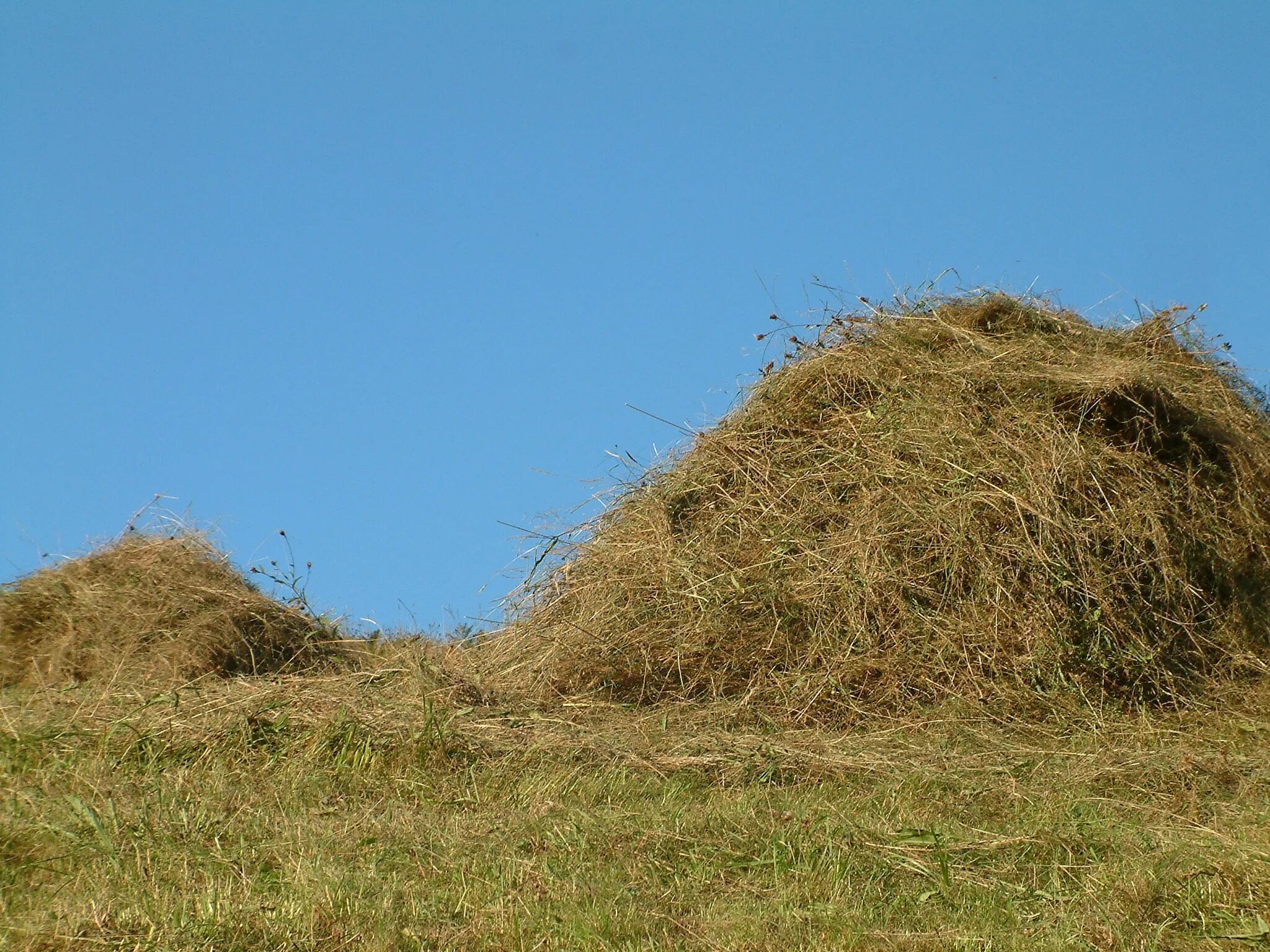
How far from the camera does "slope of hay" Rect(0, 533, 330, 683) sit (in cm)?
794

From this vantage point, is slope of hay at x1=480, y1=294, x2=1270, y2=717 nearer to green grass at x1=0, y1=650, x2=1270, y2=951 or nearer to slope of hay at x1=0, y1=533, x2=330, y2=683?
green grass at x1=0, y1=650, x2=1270, y2=951

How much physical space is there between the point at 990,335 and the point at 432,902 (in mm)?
5929

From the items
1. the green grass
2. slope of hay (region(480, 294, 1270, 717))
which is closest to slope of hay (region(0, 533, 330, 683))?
the green grass

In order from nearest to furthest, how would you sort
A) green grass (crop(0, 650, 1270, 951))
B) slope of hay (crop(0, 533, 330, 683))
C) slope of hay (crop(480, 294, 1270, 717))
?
1. green grass (crop(0, 650, 1270, 951))
2. slope of hay (crop(480, 294, 1270, 717))
3. slope of hay (crop(0, 533, 330, 683))

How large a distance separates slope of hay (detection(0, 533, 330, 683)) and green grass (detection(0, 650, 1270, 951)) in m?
1.09

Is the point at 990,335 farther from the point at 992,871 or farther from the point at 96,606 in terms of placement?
the point at 96,606

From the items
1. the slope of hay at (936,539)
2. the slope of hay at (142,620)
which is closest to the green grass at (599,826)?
the slope of hay at (936,539)

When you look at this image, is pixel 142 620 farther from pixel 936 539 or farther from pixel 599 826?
pixel 936 539

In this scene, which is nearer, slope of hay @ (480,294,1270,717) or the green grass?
the green grass

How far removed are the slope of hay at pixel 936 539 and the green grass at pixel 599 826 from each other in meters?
0.46

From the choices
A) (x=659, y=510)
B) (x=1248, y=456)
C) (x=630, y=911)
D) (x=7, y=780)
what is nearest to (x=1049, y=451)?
(x=1248, y=456)

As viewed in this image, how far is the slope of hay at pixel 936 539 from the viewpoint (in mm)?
7250

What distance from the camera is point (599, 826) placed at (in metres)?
4.86

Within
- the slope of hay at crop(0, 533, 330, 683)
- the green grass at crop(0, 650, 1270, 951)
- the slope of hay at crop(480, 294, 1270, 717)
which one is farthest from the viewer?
the slope of hay at crop(0, 533, 330, 683)
